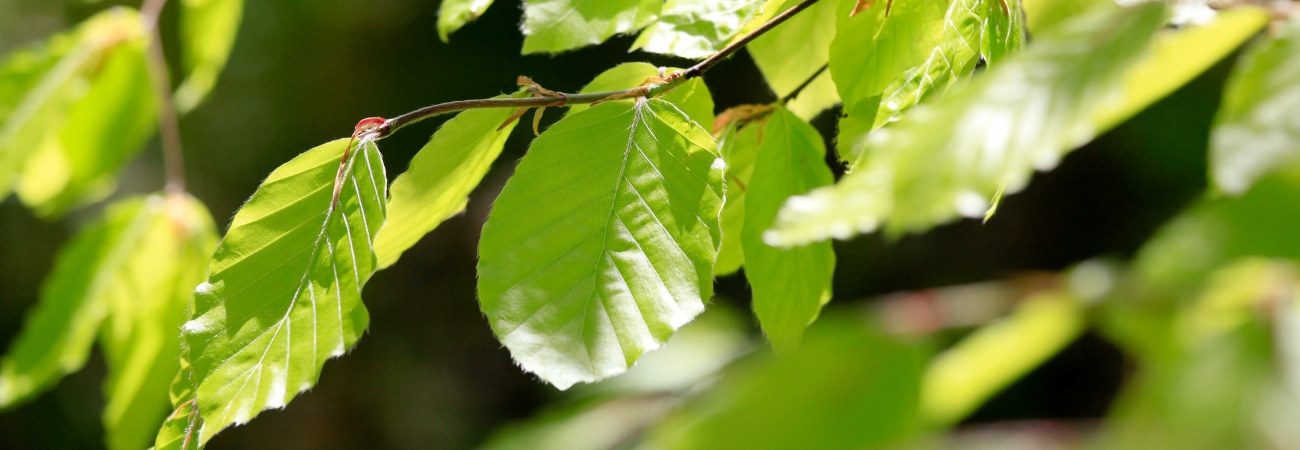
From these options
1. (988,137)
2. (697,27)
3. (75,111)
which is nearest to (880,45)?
(697,27)

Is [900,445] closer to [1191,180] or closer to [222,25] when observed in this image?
[222,25]

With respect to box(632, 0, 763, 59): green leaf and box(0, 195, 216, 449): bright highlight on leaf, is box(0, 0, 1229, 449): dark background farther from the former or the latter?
box(632, 0, 763, 59): green leaf

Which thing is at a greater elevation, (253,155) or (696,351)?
(253,155)

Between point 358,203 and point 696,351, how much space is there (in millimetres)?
493

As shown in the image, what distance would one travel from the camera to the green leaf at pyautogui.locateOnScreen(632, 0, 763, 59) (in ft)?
1.47

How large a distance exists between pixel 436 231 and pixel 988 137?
267 cm

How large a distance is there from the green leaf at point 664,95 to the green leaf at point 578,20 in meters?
0.02

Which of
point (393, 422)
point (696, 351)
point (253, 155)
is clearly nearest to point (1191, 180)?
point (696, 351)

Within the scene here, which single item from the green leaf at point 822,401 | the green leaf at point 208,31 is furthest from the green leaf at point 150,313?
the green leaf at point 822,401

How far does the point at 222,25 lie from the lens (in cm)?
94

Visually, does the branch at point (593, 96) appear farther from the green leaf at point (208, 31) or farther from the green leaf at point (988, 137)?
the green leaf at point (208, 31)

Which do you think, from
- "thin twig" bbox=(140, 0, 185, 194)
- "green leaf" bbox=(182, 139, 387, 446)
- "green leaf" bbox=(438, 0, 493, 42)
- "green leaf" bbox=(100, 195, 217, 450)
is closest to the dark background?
"thin twig" bbox=(140, 0, 185, 194)

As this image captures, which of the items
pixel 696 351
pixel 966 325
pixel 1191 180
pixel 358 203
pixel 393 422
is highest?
pixel 358 203

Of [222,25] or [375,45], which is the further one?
[375,45]
